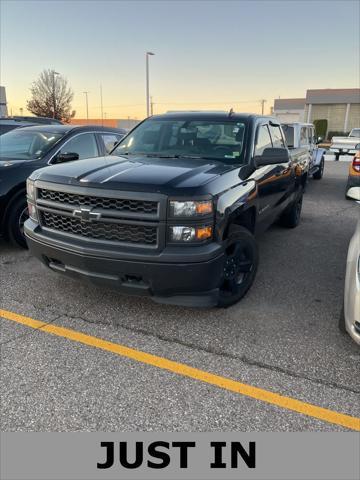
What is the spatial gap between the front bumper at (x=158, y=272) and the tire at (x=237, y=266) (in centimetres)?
36

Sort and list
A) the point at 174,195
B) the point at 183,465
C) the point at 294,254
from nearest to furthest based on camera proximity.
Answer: the point at 183,465 → the point at 174,195 → the point at 294,254

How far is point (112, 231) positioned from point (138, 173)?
1.82 feet

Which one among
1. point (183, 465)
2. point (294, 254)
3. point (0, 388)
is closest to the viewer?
point (183, 465)

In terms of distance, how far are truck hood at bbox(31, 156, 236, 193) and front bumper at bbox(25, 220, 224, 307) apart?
0.54 metres

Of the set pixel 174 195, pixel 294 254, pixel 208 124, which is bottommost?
pixel 294 254

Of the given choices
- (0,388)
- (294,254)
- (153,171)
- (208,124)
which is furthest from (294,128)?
(0,388)

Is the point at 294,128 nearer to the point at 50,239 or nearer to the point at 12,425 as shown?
the point at 50,239

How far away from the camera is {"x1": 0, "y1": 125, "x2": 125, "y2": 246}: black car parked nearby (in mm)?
5078

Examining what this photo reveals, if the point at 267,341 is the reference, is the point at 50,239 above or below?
above

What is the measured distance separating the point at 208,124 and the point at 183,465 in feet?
11.4

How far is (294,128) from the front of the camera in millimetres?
9945

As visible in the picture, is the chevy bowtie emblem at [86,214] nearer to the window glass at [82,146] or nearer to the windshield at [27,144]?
the windshield at [27,144]

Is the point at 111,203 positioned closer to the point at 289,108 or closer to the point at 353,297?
the point at 353,297

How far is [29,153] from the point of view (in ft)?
18.8
